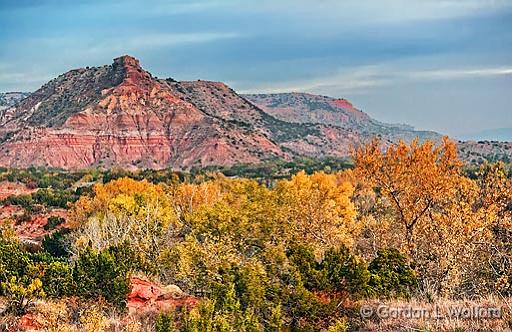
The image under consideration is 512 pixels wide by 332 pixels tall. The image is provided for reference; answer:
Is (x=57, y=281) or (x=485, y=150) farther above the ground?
(x=57, y=281)

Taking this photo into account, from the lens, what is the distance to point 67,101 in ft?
616

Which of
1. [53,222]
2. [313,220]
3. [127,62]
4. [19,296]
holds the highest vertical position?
[127,62]

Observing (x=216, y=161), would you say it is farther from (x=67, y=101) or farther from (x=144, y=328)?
(x=144, y=328)

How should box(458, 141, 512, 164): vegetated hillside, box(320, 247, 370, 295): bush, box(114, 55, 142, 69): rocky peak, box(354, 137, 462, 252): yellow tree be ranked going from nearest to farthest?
box(320, 247, 370, 295): bush, box(354, 137, 462, 252): yellow tree, box(458, 141, 512, 164): vegetated hillside, box(114, 55, 142, 69): rocky peak

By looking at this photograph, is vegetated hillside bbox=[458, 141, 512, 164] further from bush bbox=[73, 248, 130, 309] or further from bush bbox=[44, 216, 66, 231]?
bush bbox=[73, 248, 130, 309]

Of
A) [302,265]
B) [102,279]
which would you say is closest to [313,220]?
[302,265]

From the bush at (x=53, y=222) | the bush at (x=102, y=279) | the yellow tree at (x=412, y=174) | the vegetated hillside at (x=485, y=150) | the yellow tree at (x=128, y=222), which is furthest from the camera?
the vegetated hillside at (x=485, y=150)

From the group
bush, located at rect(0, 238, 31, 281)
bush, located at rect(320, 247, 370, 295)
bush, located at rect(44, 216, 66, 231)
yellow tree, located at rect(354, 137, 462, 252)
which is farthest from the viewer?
bush, located at rect(44, 216, 66, 231)

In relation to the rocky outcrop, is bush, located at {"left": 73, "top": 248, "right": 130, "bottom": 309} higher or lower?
higher

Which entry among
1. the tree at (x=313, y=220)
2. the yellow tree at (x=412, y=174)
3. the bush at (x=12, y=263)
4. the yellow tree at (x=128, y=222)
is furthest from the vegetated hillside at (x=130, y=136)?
the bush at (x=12, y=263)

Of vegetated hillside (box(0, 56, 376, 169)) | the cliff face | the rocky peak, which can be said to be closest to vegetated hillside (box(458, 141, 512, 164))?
vegetated hillside (box(0, 56, 376, 169))

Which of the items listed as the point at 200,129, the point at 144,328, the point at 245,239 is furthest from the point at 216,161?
the point at 144,328

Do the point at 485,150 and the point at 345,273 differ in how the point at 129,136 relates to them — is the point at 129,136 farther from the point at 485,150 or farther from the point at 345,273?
the point at 345,273

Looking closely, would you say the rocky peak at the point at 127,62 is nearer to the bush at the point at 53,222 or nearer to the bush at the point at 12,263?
the bush at the point at 53,222
